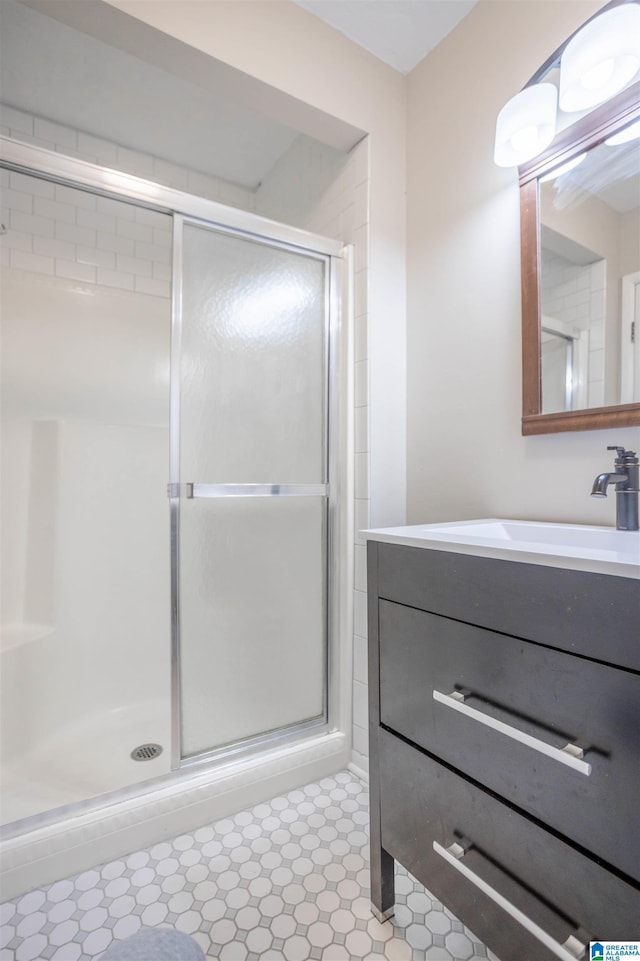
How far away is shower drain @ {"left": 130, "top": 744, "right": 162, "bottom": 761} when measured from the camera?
158 cm

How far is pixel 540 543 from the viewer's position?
936 millimetres

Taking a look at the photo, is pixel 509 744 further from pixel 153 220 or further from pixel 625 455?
pixel 153 220

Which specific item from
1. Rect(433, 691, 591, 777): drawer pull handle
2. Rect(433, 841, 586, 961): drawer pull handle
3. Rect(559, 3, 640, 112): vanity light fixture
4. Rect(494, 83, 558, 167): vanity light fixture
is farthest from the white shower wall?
Rect(559, 3, 640, 112): vanity light fixture

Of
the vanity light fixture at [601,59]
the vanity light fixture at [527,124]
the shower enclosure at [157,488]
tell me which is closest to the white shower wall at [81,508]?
the shower enclosure at [157,488]

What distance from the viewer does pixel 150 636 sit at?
6.39 feet

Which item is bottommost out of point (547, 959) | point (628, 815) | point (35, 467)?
point (547, 959)

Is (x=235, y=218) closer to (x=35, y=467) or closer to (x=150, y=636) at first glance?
(x=35, y=467)

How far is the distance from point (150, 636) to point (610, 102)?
2.28 m

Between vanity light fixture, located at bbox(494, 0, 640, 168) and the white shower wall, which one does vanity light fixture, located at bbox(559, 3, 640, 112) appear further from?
the white shower wall

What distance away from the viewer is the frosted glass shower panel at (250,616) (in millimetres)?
1346

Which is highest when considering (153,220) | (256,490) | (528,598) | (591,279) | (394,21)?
(394,21)

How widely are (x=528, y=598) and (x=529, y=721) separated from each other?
19cm

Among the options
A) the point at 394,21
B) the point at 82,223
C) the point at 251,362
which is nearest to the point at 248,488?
the point at 251,362

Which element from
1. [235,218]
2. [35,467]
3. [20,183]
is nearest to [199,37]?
[235,218]
